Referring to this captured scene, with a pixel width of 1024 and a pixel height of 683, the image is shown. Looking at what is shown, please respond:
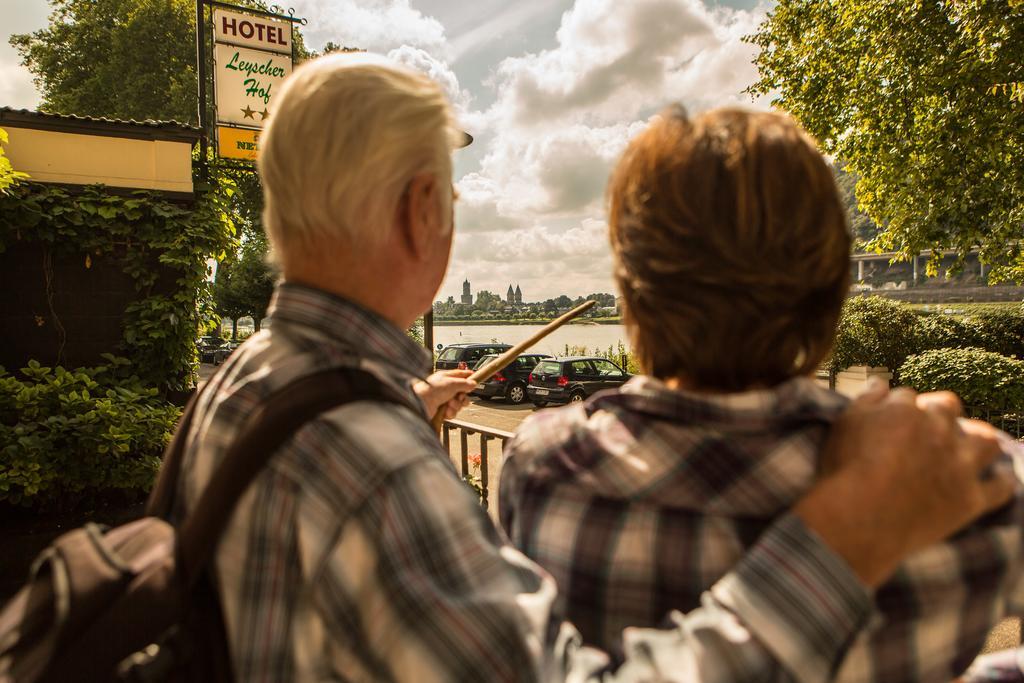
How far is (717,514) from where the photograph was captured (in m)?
0.86

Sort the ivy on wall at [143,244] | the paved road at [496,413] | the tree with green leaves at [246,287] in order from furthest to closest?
the tree with green leaves at [246,287], the paved road at [496,413], the ivy on wall at [143,244]

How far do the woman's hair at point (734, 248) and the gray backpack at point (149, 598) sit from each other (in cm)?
42

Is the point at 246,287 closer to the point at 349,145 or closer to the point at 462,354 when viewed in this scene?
the point at 462,354

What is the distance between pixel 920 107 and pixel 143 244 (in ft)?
45.9

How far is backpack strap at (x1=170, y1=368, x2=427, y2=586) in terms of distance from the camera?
81cm

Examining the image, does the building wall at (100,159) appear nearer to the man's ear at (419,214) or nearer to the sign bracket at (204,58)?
the sign bracket at (204,58)

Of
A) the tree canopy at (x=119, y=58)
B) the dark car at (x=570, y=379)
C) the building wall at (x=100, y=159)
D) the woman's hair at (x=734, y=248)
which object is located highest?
the tree canopy at (x=119, y=58)

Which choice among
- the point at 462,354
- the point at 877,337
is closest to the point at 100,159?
the point at 462,354

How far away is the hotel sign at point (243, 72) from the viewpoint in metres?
8.15

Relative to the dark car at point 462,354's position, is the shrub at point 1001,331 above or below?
above

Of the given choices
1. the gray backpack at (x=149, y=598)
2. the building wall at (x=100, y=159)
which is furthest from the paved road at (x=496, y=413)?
the gray backpack at (x=149, y=598)

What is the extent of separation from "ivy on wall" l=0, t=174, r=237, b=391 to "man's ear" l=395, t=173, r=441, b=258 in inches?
271

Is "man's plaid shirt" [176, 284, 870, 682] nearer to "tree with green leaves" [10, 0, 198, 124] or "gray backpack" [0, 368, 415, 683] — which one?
"gray backpack" [0, 368, 415, 683]

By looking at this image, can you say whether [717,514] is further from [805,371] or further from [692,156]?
[692,156]
